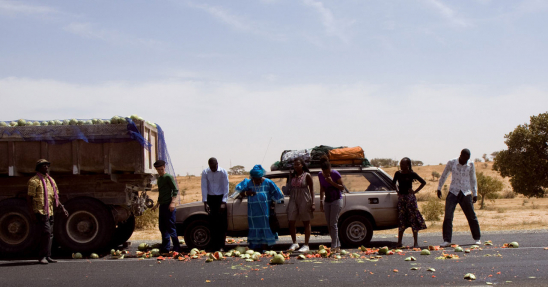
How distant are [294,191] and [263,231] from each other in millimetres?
929

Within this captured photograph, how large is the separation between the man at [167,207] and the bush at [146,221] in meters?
9.03

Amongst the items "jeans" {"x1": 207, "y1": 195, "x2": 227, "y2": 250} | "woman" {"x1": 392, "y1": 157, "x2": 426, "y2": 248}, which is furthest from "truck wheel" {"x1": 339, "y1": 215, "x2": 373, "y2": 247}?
"jeans" {"x1": 207, "y1": 195, "x2": 227, "y2": 250}

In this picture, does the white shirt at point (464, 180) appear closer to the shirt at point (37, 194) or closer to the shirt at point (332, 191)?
the shirt at point (332, 191)

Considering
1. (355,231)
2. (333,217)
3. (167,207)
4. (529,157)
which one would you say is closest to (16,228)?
(167,207)

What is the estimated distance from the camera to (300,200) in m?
9.61

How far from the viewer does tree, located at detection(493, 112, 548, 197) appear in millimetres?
28969

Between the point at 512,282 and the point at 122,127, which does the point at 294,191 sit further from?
the point at 512,282

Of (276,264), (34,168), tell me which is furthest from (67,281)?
(34,168)

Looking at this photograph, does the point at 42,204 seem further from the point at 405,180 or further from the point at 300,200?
the point at 405,180

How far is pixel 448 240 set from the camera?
9953 mm

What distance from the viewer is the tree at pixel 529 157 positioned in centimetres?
2897

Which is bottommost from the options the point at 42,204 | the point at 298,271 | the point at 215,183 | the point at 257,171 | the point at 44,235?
the point at 298,271

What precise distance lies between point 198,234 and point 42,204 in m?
2.82

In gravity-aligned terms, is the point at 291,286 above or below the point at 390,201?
below
